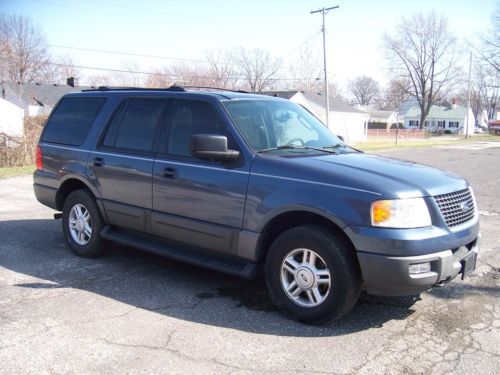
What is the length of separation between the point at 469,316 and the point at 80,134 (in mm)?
4559

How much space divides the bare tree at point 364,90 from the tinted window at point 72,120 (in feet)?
406

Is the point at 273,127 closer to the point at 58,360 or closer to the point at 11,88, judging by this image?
the point at 58,360

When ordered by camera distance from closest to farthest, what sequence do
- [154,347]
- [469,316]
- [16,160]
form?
1. [154,347]
2. [469,316]
3. [16,160]

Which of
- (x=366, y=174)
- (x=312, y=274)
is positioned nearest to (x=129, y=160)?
(x=312, y=274)

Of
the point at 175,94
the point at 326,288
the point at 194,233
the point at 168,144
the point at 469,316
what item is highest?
the point at 175,94

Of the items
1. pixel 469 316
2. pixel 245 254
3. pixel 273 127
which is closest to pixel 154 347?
pixel 245 254

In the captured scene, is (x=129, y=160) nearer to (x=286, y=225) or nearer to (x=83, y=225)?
(x=83, y=225)

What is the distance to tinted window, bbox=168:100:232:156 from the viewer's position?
474cm

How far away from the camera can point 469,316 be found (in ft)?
14.1

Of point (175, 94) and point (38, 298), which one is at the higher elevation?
point (175, 94)

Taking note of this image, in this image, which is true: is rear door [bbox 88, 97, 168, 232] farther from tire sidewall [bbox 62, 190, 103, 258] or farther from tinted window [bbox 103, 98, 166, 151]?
tire sidewall [bbox 62, 190, 103, 258]

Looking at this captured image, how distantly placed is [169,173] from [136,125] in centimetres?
87

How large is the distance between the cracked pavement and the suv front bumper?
42 cm

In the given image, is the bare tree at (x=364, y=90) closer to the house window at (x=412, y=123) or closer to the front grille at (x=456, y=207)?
the house window at (x=412, y=123)
